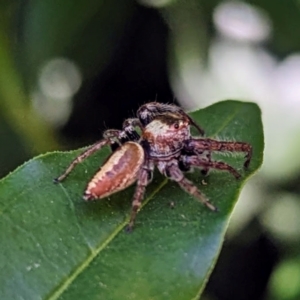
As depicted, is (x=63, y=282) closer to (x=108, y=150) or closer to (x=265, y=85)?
(x=108, y=150)

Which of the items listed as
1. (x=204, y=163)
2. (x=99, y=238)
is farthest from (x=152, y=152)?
(x=99, y=238)

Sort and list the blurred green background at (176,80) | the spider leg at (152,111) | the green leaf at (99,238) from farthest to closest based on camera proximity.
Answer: the blurred green background at (176,80) → the spider leg at (152,111) → the green leaf at (99,238)

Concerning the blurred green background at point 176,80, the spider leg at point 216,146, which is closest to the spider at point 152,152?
the spider leg at point 216,146

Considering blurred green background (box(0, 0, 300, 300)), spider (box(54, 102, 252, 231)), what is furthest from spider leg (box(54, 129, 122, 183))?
blurred green background (box(0, 0, 300, 300))

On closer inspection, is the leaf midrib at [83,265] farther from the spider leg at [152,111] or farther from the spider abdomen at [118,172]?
the spider leg at [152,111]

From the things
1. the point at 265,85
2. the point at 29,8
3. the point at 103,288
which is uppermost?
the point at 29,8

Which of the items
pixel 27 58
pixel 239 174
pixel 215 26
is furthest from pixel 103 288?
pixel 215 26

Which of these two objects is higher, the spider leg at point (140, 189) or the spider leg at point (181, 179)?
the spider leg at point (140, 189)
